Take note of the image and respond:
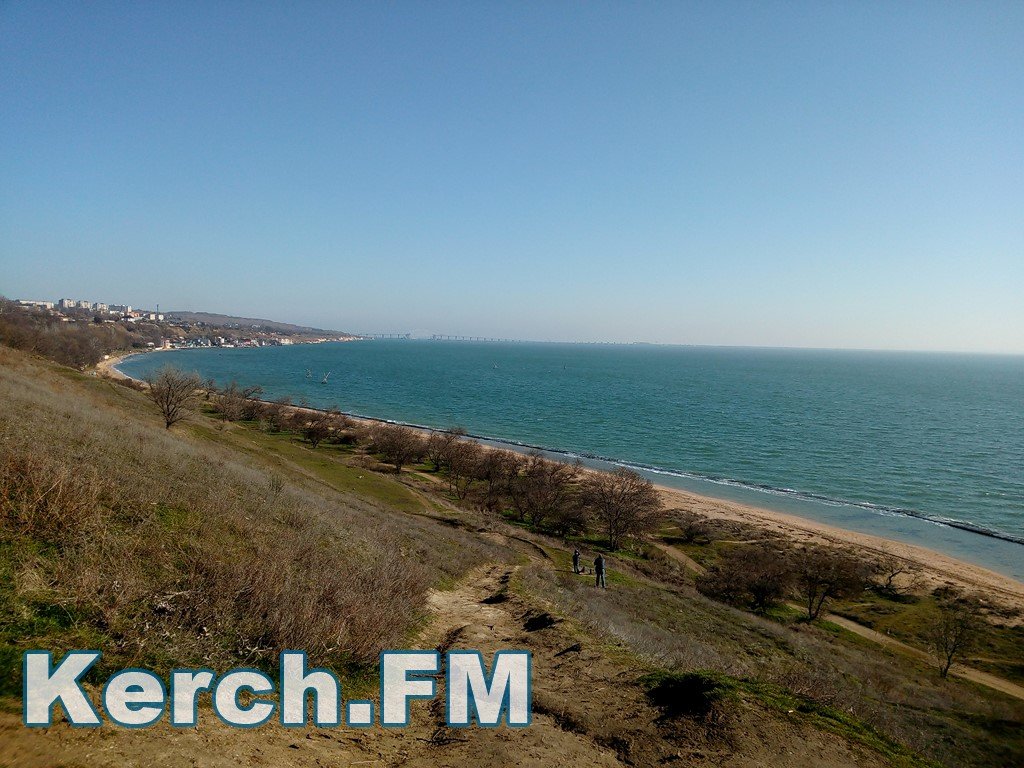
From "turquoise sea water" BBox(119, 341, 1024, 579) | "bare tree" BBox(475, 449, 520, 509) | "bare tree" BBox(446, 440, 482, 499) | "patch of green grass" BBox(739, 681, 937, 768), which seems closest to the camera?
"patch of green grass" BBox(739, 681, 937, 768)

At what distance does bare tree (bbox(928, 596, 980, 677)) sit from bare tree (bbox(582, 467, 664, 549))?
15792 millimetres

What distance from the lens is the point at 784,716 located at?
701 cm

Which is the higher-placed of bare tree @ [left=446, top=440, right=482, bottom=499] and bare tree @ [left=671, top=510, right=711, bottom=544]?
bare tree @ [left=446, top=440, right=482, bottom=499]

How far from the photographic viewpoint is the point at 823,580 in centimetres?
2694

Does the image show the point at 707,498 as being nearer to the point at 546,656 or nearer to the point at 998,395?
the point at 546,656

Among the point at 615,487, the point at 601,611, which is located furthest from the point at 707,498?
the point at 601,611

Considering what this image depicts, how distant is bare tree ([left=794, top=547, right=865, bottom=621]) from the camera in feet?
86.6

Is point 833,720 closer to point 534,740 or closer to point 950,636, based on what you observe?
point 534,740

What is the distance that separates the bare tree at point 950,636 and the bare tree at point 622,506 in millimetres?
15792

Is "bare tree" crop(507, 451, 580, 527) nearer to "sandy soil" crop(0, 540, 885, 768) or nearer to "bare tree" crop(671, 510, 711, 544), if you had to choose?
"bare tree" crop(671, 510, 711, 544)

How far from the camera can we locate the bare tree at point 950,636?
20919 mm

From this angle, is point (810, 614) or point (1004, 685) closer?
point (1004, 685)

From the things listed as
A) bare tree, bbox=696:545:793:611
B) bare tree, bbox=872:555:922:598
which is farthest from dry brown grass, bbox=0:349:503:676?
bare tree, bbox=872:555:922:598

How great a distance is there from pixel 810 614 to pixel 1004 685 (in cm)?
718
